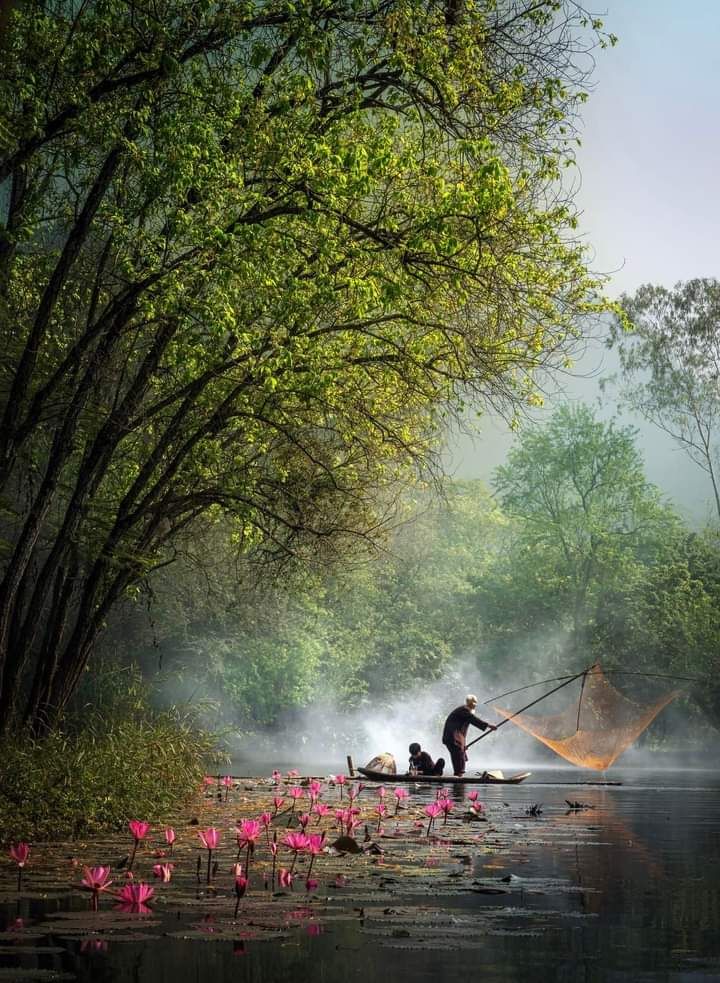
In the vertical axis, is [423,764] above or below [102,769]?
above

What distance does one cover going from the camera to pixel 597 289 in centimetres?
1900

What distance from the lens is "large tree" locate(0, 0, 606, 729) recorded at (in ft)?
45.6

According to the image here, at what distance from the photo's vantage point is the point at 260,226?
604 inches

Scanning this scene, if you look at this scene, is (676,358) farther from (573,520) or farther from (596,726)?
(596,726)

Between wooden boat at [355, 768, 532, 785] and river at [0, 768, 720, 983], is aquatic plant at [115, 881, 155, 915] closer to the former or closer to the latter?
river at [0, 768, 720, 983]

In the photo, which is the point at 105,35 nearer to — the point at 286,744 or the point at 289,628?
the point at 289,628

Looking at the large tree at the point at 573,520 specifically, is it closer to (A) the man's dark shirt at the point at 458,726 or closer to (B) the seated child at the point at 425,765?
(A) the man's dark shirt at the point at 458,726

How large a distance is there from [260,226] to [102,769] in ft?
20.5

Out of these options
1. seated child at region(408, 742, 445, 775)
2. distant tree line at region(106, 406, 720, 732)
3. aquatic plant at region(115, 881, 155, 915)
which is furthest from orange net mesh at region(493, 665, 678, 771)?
aquatic plant at region(115, 881, 155, 915)

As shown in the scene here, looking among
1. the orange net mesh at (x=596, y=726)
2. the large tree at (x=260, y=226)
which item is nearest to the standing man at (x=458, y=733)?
the orange net mesh at (x=596, y=726)

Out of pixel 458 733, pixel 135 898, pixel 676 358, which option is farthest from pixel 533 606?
pixel 135 898

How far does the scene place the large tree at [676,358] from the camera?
59125mm

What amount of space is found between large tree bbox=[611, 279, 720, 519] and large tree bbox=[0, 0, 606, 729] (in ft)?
133

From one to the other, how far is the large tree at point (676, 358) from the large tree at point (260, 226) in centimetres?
4054
